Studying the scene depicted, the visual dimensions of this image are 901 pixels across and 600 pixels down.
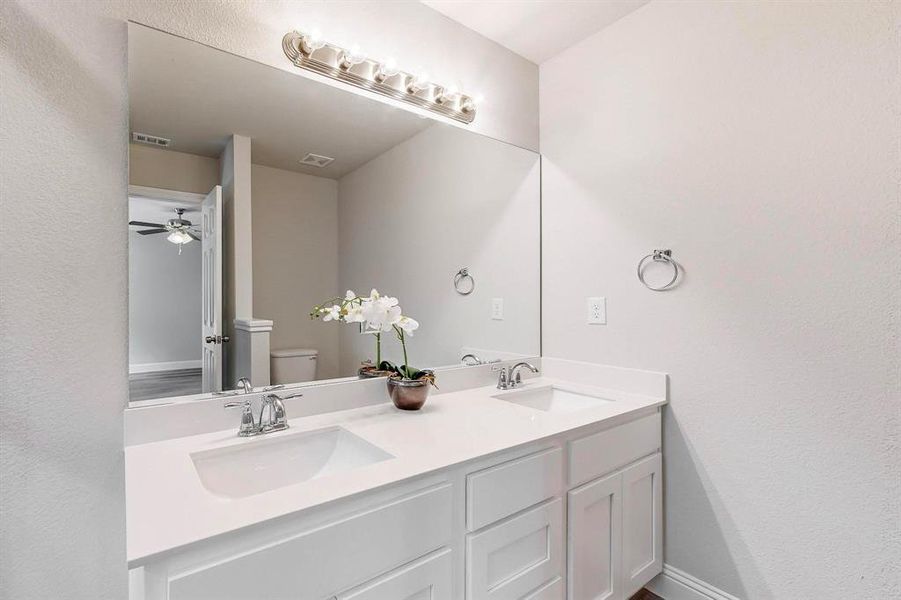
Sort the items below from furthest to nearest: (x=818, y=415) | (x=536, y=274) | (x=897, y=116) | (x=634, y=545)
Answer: (x=536, y=274), (x=634, y=545), (x=818, y=415), (x=897, y=116)

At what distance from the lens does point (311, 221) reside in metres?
1.53

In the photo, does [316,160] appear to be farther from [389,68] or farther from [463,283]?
[463,283]

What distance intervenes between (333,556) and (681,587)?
1461 mm

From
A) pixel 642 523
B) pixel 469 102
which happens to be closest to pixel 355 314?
pixel 469 102

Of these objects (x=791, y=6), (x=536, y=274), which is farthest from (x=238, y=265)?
(x=791, y=6)

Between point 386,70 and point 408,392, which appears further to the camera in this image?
point 386,70

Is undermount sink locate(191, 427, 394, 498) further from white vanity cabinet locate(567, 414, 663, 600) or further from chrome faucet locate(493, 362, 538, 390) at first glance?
chrome faucet locate(493, 362, 538, 390)

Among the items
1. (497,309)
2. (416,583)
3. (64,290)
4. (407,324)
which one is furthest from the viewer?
(497,309)

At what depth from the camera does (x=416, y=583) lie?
0.99 m

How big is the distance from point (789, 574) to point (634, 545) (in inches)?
17.9

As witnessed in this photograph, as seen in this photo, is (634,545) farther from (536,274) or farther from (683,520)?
(536,274)

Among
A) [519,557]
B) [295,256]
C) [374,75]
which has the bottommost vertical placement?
[519,557]

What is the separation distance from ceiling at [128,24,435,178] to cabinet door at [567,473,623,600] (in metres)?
1.40

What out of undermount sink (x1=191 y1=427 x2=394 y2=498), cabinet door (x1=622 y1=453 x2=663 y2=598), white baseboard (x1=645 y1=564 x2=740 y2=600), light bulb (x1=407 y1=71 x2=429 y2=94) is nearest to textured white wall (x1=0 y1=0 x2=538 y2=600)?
undermount sink (x1=191 y1=427 x2=394 y2=498)
